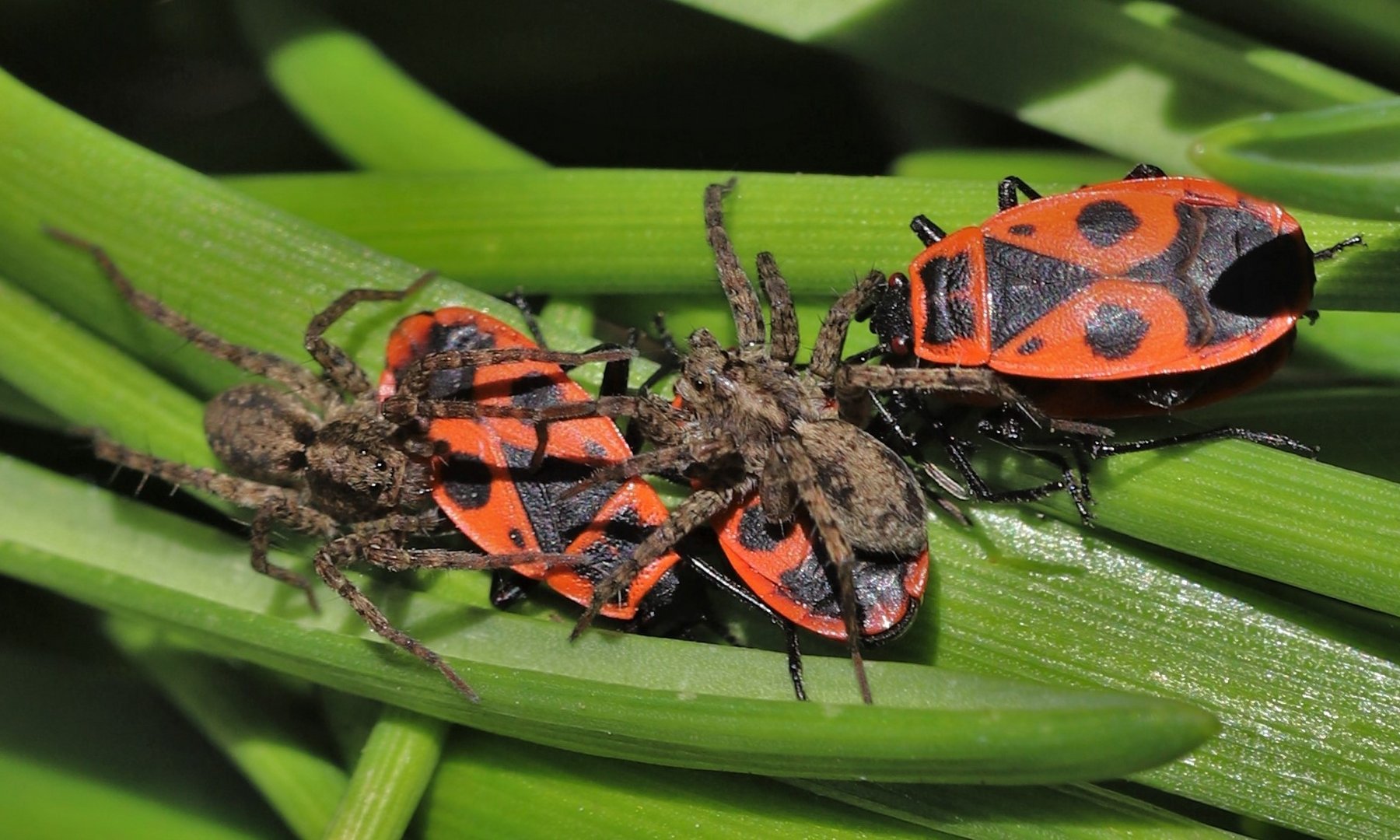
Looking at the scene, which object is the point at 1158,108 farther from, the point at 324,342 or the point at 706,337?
the point at 324,342

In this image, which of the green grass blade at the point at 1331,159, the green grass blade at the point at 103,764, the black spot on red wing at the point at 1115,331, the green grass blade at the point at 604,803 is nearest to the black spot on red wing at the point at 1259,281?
the black spot on red wing at the point at 1115,331

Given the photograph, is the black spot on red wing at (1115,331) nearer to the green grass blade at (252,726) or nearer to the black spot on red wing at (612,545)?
the black spot on red wing at (612,545)

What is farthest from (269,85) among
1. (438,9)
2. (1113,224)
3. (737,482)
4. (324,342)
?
(1113,224)

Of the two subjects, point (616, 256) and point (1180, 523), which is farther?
point (616, 256)

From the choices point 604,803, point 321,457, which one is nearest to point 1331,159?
point 604,803

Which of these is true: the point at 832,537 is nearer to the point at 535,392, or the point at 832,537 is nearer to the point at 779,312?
the point at 779,312

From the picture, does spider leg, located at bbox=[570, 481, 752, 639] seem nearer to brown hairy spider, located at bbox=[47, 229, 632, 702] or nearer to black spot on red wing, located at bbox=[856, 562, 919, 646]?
brown hairy spider, located at bbox=[47, 229, 632, 702]

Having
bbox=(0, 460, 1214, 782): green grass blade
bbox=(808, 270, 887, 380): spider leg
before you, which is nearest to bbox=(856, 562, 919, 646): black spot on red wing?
bbox=(0, 460, 1214, 782): green grass blade
